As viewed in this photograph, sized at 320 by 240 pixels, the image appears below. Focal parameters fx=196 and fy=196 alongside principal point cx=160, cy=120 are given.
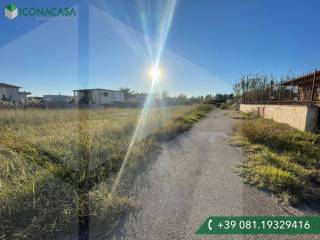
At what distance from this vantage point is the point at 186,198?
9.20 ft

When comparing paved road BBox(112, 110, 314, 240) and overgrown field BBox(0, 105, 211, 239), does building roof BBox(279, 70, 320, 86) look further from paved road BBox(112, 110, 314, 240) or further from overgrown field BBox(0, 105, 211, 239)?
overgrown field BBox(0, 105, 211, 239)

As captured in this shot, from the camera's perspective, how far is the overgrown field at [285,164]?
2.97m

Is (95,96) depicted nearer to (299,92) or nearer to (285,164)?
(299,92)

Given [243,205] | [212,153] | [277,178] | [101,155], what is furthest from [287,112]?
[101,155]

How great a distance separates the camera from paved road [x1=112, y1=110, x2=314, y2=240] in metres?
2.18

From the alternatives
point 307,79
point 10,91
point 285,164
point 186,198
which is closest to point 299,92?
point 307,79

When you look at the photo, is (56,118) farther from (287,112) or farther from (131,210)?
(287,112)

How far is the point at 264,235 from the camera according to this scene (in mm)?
2086

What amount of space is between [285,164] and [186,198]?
2450 mm

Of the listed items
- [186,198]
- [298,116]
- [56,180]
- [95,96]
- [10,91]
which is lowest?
[186,198]

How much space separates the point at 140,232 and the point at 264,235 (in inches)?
52.1

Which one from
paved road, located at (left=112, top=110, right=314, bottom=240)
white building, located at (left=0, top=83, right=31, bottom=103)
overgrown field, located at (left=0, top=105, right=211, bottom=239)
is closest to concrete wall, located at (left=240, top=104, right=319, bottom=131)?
paved road, located at (left=112, top=110, right=314, bottom=240)

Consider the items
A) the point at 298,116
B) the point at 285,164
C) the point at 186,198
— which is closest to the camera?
the point at 186,198

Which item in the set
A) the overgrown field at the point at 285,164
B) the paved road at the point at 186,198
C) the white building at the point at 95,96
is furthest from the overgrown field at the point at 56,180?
the white building at the point at 95,96
